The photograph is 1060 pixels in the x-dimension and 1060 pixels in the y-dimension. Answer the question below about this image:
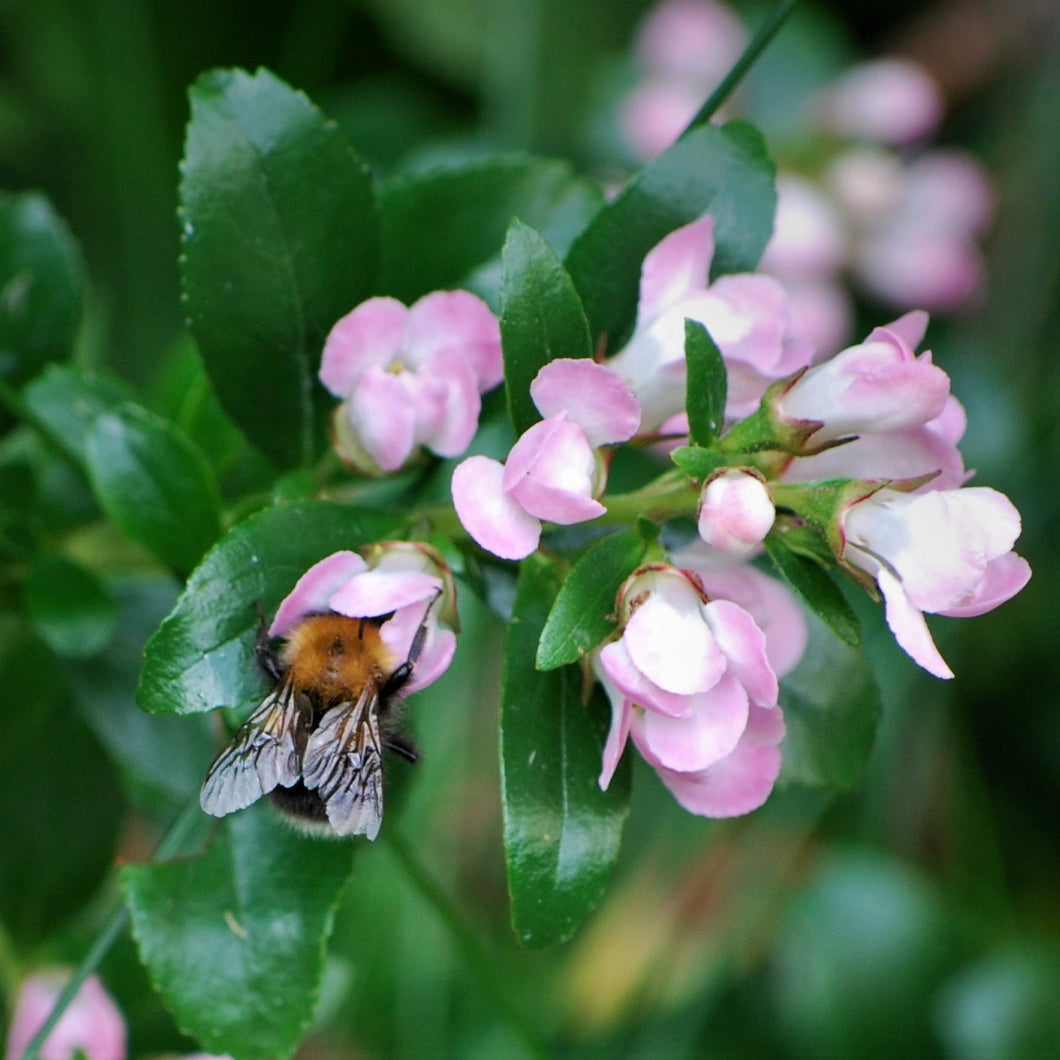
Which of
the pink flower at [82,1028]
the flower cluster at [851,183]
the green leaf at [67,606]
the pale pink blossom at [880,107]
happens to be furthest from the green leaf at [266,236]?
the pale pink blossom at [880,107]

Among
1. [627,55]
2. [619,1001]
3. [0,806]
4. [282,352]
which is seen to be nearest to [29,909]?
[0,806]

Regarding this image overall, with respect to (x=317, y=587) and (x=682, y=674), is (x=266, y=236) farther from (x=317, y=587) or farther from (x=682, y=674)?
(x=682, y=674)

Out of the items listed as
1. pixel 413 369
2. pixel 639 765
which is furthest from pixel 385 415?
pixel 639 765

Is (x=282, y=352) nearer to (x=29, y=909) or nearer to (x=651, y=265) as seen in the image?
(x=651, y=265)

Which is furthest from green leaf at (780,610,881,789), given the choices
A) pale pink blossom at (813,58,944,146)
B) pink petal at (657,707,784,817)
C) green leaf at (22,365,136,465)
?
pale pink blossom at (813,58,944,146)

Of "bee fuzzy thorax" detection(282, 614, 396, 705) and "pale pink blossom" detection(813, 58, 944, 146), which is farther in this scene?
"pale pink blossom" detection(813, 58, 944, 146)

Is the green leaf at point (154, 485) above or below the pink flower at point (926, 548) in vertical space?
below

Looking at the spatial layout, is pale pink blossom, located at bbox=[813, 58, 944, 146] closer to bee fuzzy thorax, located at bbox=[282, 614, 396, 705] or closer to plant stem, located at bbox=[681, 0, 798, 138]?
plant stem, located at bbox=[681, 0, 798, 138]

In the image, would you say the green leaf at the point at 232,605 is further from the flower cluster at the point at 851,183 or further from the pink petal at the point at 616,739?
the flower cluster at the point at 851,183
